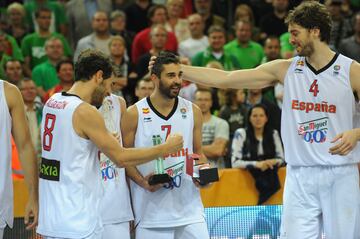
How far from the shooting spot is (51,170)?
22.1 ft

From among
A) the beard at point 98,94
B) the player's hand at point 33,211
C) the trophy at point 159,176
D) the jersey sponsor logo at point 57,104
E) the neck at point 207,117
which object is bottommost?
the player's hand at point 33,211

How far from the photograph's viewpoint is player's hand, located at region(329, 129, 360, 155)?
6816 mm

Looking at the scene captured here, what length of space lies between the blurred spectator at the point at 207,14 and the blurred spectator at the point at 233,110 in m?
3.16

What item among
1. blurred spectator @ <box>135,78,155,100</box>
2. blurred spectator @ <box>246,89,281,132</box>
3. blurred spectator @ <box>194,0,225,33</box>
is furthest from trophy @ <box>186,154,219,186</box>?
blurred spectator @ <box>194,0,225,33</box>

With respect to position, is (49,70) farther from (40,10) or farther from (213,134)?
(213,134)

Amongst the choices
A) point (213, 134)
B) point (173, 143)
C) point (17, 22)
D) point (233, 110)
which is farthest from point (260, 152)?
point (17, 22)

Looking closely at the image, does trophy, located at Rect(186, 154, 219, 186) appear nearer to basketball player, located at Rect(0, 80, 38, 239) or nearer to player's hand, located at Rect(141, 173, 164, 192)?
player's hand, located at Rect(141, 173, 164, 192)

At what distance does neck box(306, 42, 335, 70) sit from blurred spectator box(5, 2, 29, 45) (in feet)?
26.1

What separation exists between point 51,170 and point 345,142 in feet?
7.88

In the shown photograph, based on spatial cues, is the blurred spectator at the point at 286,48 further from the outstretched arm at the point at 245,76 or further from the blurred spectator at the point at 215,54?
the outstretched arm at the point at 245,76

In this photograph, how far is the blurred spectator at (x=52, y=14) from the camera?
47.9ft

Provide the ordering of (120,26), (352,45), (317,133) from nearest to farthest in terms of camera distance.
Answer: (317,133), (352,45), (120,26)

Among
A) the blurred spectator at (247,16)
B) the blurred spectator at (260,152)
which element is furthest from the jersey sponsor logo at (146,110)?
the blurred spectator at (247,16)

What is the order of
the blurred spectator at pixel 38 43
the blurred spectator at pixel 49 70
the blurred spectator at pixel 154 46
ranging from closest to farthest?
1. the blurred spectator at pixel 49 70
2. the blurred spectator at pixel 154 46
3. the blurred spectator at pixel 38 43
